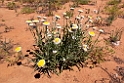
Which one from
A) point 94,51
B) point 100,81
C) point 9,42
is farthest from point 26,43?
point 100,81

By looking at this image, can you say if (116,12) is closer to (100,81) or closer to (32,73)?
(100,81)

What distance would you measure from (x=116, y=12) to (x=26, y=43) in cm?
314

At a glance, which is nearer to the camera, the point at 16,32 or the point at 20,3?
the point at 16,32

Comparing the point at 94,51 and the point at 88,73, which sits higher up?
the point at 94,51

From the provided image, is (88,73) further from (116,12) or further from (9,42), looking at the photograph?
(116,12)

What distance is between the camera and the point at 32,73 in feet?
10.6

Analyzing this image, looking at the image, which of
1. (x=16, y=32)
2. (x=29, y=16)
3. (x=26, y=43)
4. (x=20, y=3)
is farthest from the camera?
(x=20, y=3)

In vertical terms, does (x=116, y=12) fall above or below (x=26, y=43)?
above

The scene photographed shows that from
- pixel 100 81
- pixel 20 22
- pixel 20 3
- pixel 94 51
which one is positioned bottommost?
pixel 100 81

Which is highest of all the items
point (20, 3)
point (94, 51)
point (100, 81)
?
point (20, 3)

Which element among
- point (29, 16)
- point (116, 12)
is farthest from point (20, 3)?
point (116, 12)

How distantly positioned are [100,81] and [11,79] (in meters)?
1.60

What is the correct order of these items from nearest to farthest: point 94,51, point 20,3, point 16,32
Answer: point 94,51
point 16,32
point 20,3

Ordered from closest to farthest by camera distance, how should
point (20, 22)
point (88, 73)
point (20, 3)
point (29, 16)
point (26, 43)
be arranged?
point (88, 73)
point (26, 43)
point (20, 22)
point (29, 16)
point (20, 3)
